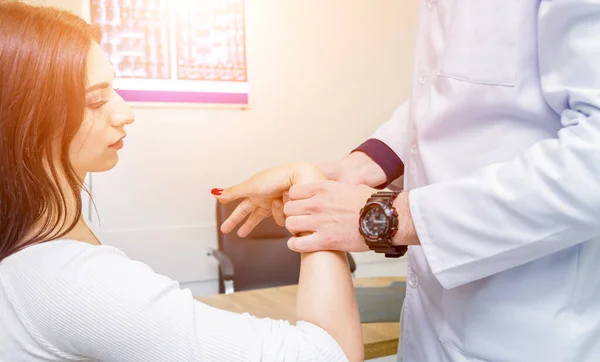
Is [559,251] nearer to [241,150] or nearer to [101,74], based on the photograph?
[101,74]

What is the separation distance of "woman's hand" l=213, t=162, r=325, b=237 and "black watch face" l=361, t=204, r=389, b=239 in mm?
201

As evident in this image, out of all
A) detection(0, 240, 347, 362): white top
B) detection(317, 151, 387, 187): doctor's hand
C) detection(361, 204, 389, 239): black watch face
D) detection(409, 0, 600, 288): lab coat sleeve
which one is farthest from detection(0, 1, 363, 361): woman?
detection(317, 151, 387, 187): doctor's hand

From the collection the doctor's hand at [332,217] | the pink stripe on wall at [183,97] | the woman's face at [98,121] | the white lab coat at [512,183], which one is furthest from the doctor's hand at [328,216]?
the pink stripe on wall at [183,97]

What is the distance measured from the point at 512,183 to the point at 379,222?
8.3 inches

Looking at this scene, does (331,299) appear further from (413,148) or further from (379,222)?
(413,148)

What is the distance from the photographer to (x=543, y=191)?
756mm

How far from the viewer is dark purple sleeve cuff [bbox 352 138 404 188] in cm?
127

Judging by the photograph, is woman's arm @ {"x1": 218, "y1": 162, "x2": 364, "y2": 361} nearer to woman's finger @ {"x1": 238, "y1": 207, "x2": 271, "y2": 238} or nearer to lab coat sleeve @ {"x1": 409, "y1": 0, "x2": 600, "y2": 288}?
lab coat sleeve @ {"x1": 409, "y1": 0, "x2": 600, "y2": 288}

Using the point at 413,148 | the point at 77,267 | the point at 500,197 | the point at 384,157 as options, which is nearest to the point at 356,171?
the point at 384,157

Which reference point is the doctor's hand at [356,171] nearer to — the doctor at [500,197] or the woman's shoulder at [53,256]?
the doctor at [500,197]

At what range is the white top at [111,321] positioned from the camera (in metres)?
0.79

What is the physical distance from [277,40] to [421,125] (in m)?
2.48

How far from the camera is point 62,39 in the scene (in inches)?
36.8

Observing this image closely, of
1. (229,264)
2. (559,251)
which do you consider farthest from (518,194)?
(229,264)
